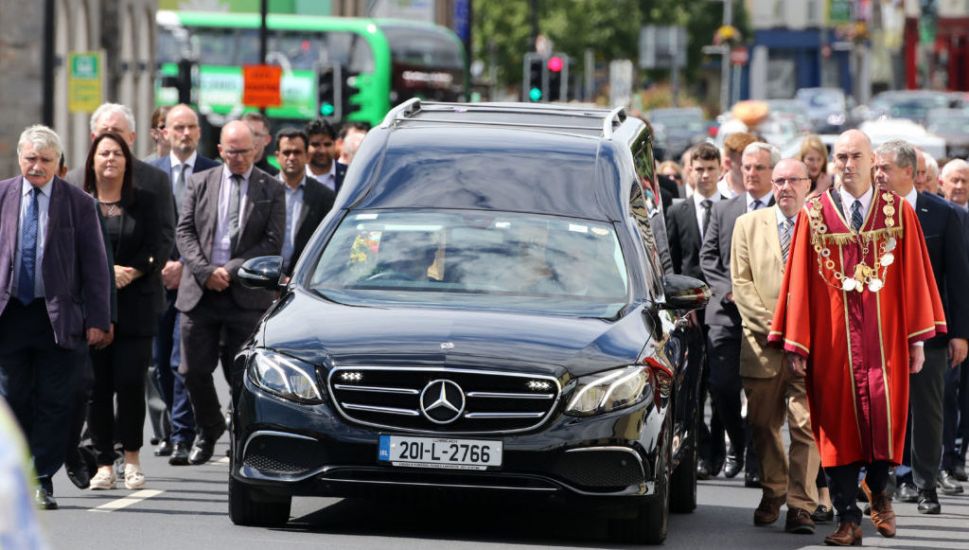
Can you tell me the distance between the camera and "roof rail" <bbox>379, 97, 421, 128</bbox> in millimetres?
10109

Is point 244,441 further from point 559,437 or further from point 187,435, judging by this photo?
point 187,435

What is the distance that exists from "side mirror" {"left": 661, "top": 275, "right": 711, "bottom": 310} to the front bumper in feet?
2.87

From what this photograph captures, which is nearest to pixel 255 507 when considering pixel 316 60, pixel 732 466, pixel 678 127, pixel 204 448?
pixel 204 448

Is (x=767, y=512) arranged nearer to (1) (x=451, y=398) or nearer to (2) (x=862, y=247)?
(2) (x=862, y=247)

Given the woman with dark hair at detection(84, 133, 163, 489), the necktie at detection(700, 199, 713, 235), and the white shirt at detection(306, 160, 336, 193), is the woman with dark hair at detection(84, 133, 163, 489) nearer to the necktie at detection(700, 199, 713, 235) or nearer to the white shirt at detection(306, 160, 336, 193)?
the white shirt at detection(306, 160, 336, 193)

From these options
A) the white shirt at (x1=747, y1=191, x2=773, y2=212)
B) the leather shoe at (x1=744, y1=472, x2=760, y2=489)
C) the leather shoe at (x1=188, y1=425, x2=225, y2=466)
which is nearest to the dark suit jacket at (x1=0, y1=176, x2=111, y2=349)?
the leather shoe at (x1=188, y1=425, x2=225, y2=466)

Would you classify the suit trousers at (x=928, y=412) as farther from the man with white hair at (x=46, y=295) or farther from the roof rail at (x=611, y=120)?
the man with white hair at (x=46, y=295)

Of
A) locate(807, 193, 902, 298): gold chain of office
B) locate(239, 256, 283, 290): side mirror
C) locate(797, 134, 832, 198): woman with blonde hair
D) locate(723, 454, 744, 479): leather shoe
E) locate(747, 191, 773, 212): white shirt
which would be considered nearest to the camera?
locate(807, 193, 902, 298): gold chain of office

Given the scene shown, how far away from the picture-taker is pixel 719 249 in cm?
Result: 1121

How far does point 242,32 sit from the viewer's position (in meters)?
43.8

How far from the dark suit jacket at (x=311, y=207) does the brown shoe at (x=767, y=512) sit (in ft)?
12.5

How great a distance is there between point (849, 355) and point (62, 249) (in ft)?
12.1

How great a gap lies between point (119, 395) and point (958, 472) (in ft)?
17.0

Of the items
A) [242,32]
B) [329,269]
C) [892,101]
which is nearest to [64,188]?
[329,269]
